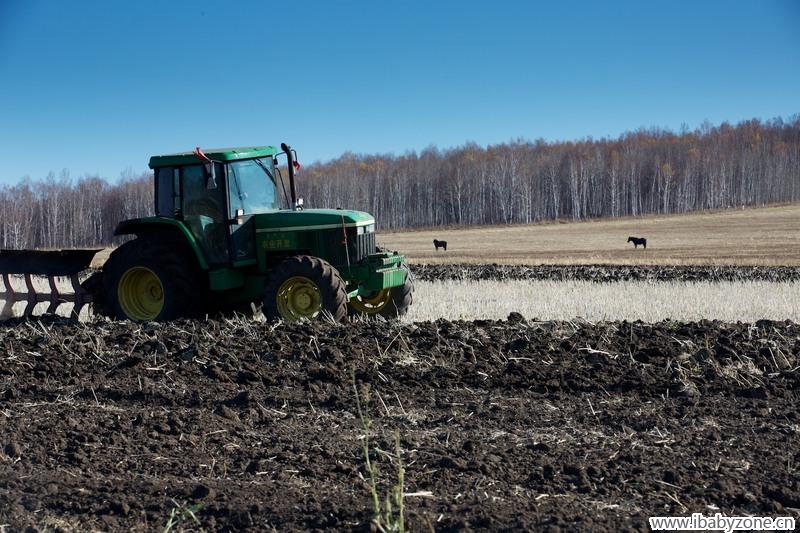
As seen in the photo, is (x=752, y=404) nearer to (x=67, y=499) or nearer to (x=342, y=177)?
(x=67, y=499)

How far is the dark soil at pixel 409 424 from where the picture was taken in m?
4.11

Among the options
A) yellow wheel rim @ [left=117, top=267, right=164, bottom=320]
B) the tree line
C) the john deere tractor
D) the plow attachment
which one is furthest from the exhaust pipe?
the tree line

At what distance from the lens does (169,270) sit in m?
10.4

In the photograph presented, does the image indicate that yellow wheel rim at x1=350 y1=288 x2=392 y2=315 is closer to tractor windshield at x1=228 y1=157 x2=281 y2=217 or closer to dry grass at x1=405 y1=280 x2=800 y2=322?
dry grass at x1=405 y1=280 x2=800 y2=322

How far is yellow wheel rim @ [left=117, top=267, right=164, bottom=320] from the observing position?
35.5 feet

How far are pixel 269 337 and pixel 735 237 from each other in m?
38.3

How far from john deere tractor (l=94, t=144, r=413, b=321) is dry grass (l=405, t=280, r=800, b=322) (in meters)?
1.81

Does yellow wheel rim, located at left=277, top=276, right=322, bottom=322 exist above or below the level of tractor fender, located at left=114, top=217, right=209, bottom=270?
below

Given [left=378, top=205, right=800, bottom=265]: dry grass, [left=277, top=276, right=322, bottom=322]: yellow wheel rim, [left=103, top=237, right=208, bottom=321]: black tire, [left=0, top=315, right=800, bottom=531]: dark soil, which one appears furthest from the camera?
[left=378, top=205, right=800, bottom=265]: dry grass

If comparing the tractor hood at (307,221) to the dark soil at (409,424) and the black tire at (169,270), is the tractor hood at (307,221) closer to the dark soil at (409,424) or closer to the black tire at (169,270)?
the black tire at (169,270)

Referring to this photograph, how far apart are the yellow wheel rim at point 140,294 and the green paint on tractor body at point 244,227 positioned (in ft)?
2.35

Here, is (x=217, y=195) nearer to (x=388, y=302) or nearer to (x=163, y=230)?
(x=163, y=230)

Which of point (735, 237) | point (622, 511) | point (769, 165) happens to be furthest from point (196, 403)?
point (769, 165)

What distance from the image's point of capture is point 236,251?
33.8 ft
